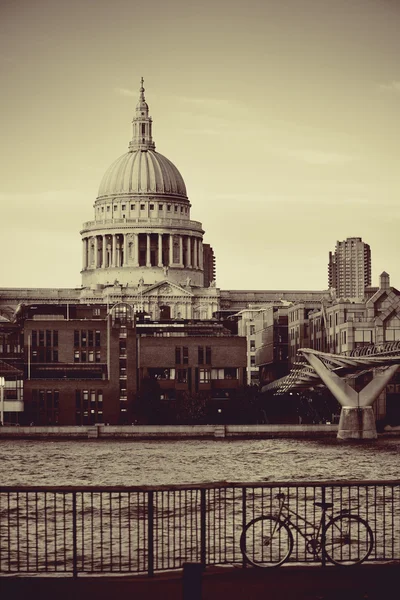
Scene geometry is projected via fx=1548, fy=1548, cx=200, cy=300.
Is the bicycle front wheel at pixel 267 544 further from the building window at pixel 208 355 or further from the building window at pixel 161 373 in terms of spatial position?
the building window at pixel 208 355

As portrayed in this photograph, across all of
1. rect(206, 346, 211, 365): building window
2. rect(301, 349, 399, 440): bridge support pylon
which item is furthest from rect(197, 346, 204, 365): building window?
rect(301, 349, 399, 440): bridge support pylon

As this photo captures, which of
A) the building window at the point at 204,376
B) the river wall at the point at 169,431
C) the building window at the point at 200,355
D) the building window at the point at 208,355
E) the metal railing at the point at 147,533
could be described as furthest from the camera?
the building window at the point at 208,355

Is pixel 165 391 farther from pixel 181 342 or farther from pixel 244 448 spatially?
pixel 244 448

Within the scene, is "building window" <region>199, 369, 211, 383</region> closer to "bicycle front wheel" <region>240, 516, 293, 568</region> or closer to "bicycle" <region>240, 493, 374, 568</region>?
"bicycle front wheel" <region>240, 516, 293, 568</region>

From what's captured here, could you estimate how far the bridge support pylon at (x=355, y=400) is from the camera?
403 feet

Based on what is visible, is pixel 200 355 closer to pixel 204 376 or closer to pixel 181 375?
pixel 204 376

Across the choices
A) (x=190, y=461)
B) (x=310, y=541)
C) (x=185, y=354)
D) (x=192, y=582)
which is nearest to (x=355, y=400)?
(x=190, y=461)

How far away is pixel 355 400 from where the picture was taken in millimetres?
123625

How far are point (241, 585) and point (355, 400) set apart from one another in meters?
102

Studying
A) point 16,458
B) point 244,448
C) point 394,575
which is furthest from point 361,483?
point 244,448

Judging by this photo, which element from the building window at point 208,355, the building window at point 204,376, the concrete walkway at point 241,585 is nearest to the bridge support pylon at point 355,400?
the building window at point 204,376

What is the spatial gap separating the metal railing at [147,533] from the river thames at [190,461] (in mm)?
17503

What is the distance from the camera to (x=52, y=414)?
14425 centimetres

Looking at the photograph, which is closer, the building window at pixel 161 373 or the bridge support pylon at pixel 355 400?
the bridge support pylon at pixel 355 400
